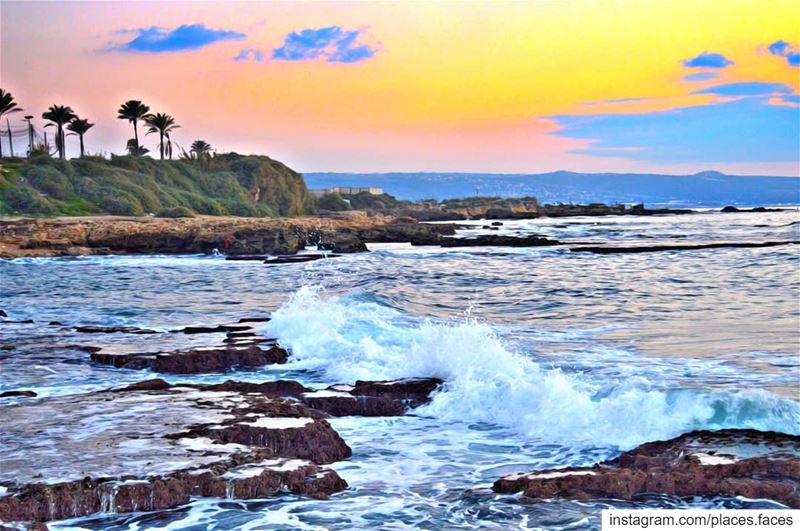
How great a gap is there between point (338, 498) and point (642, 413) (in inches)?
130

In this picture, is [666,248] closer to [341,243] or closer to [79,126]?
[341,243]

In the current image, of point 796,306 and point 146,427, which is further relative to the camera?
point 796,306

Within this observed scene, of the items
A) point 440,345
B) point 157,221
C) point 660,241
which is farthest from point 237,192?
point 440,345

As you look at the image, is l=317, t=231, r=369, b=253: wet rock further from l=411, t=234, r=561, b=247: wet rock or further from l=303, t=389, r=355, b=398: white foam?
l=303, t=389, r=355, b=398: white foam

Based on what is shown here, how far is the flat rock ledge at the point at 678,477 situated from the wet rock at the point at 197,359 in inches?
226

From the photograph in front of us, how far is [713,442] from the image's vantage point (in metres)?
7.53

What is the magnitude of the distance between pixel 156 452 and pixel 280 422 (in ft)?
3.81

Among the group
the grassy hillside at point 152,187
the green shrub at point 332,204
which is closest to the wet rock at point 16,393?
the grassy hillside at point 152,187

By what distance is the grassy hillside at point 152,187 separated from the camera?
193 feet

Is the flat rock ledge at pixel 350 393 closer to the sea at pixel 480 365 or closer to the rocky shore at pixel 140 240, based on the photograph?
the sea at pixel 480 365

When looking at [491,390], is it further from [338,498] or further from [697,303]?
[697,303]

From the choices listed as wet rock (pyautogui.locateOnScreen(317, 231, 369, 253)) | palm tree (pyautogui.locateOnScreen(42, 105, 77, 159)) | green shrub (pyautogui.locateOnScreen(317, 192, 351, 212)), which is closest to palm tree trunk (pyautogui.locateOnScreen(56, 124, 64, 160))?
palm tree (pyautogui.locateOnScreen(42, 105, 77, 159))

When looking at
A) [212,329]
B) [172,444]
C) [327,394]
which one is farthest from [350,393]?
[212,329]

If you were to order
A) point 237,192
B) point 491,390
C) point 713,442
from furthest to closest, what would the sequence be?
point 237,192 → point 491,390 → point 713,442
